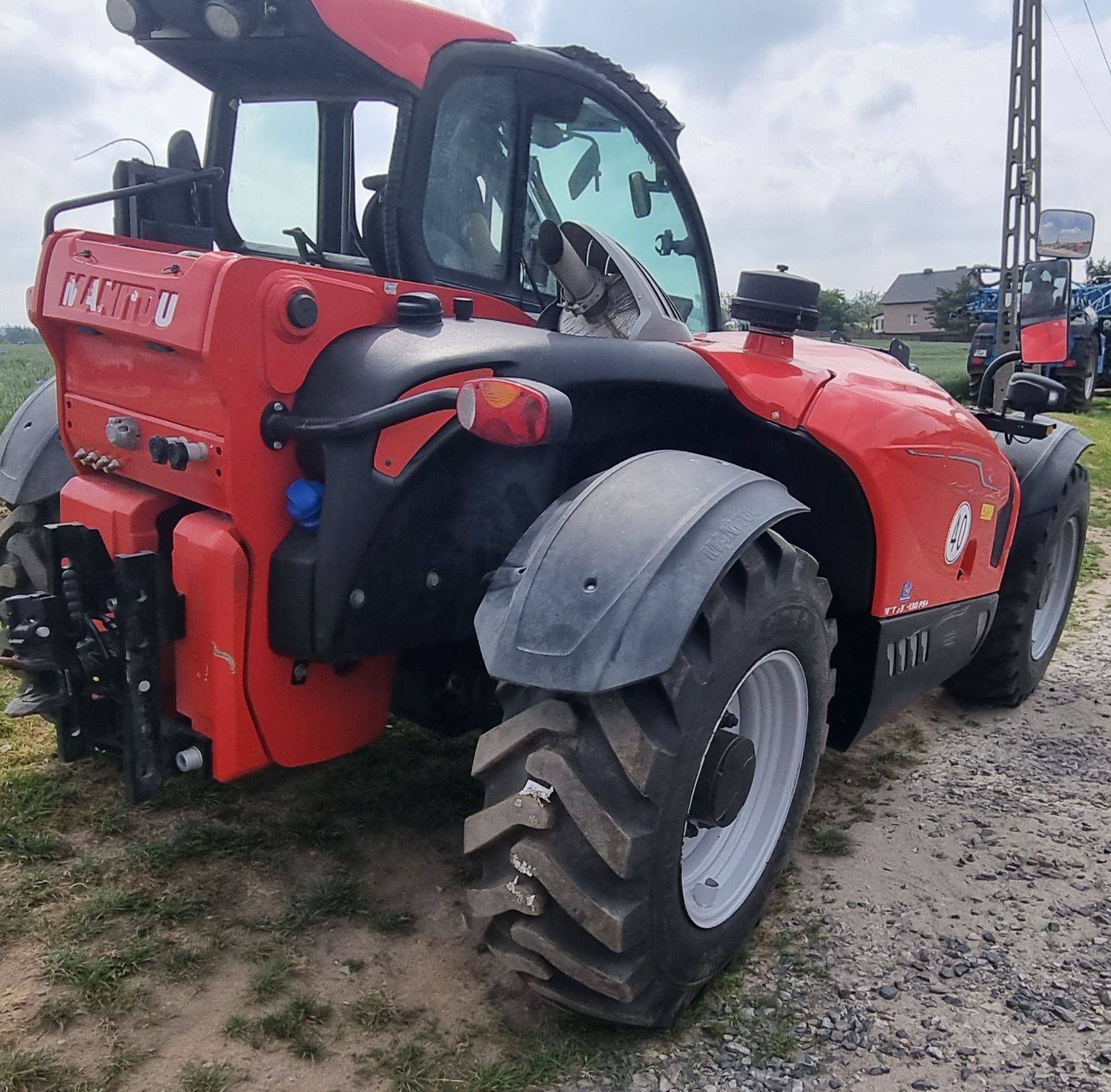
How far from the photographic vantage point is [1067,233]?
550 inches

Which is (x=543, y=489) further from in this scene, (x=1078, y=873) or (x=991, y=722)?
(x=991, y=722)

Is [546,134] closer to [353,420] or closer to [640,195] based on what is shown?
[640,195]

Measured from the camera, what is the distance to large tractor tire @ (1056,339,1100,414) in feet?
59.2

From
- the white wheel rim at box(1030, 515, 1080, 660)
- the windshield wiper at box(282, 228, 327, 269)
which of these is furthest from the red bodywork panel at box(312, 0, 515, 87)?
the white wheel rim at box(1030, 515, 1080, 660)

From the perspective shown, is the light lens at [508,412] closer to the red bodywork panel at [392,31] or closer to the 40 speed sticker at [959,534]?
the red bodywork panel at [392,31]

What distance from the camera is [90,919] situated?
107 inches

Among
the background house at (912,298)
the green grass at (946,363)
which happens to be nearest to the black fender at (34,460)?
the green grass at (946,363)

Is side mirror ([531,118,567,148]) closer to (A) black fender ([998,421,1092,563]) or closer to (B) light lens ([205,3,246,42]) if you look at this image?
(B) light lens ([205,3,246,42])

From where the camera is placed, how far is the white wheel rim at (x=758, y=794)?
261 centimetres

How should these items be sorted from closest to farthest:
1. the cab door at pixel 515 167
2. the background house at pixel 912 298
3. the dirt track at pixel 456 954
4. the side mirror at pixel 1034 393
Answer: the dirt track at pixel 456 954 → the cab door at pixel 515 167 → the side mirror at pixel 1034 393 → the background house at pixel 912 298

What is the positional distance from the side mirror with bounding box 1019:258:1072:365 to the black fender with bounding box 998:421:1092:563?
974 centimetres

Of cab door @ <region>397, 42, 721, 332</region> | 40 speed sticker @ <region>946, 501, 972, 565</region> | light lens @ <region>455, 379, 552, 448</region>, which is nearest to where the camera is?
light lens @ <region>455, 379, 552, 448</region>

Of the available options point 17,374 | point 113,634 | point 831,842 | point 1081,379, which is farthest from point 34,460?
point 1081,379

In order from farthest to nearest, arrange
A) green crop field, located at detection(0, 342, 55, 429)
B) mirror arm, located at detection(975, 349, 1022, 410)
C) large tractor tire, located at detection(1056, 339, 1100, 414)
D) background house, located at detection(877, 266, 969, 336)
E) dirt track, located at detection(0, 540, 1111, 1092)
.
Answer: background house, located at detection(877, 266, 969, 336) < large tractor tire, located at detection(1056, 339, 1100, 414) < green crop field, located at detection(0, 342, 55, 429) < mirror arm, located at detection(975, 349, 1022, 410) < dirt track, located at detection(0, 540, 1111, 1092)
